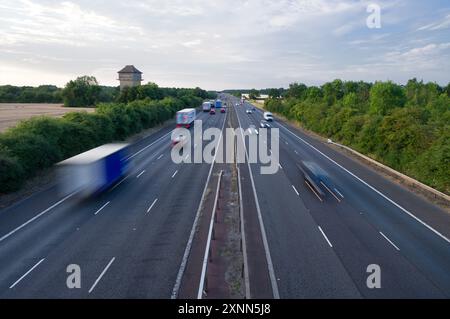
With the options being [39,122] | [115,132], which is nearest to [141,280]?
[39,122]

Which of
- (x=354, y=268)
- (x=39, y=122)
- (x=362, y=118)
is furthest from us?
(x=362, y=118)

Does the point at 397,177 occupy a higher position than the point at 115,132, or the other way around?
the point at 115,132

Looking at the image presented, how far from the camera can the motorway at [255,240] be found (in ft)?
41.4

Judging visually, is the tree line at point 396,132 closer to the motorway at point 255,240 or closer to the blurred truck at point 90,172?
the motorway at point 255,240

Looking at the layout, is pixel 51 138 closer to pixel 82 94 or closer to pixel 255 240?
pixel 255 240

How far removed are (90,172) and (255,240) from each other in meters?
12.1

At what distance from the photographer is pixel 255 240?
655 inches

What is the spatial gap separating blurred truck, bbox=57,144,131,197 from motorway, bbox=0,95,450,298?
3.35 feet

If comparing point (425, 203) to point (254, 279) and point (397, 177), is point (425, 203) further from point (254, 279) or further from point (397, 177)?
point (254, 279)

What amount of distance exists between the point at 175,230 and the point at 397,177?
21887mm

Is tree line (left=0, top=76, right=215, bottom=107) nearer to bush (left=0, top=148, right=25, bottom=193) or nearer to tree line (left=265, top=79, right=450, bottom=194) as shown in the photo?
tree line (left=265, top=79, right=450, bottom=194)
